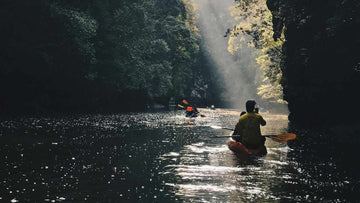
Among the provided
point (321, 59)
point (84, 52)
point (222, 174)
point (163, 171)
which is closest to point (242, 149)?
point (222, 174)

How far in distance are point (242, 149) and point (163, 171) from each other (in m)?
4.48

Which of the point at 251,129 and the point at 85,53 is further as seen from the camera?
the point at 85,53

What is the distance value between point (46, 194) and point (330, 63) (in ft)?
64.6

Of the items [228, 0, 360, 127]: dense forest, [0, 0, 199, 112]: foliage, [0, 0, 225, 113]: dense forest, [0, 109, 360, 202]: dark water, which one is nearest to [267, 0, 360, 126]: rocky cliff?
[228, 0, 360, 127]: dense forest

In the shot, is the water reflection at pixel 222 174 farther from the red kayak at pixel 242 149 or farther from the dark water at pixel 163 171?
the red kayak at pixel 242 149

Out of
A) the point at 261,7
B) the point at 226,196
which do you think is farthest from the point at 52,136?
the point at 261,7

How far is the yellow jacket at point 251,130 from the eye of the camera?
1441 centimetres

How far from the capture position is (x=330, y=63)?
24234mm

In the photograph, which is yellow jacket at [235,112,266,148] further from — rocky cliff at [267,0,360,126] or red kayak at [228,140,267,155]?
rocky cliff at [267,0,360,126]

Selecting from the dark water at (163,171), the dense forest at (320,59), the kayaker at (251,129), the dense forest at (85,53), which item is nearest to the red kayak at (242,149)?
the kayaker at (251,129)

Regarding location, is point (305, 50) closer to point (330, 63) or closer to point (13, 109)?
point (330, 63)

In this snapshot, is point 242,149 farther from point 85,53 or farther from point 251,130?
point 85,53

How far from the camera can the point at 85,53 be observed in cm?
3619

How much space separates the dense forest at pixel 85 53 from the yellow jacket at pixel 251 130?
21.7 metres
